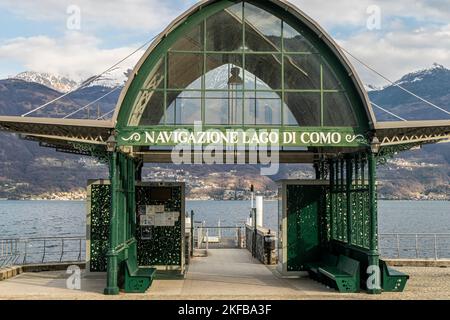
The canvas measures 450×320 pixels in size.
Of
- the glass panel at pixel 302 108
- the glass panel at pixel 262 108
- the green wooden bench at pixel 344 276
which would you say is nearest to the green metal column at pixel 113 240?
the glass panel at pixel 262 108

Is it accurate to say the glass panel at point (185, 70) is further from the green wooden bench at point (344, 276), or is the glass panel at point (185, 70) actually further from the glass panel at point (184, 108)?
the green wooden bench at point (344, 276)

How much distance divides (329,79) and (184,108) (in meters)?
4.33

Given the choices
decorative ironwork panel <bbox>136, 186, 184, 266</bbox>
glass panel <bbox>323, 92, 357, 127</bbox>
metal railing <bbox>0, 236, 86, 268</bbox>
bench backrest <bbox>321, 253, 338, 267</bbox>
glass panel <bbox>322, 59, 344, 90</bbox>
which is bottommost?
metal railing <bbox>0, 236, 86, 268</bbox>

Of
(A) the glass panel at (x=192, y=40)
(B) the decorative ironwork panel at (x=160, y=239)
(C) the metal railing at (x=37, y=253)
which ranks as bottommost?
(C) the metal railing at (x=37, y=253)

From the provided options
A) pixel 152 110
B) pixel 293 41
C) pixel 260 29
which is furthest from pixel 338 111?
pixel 152 110

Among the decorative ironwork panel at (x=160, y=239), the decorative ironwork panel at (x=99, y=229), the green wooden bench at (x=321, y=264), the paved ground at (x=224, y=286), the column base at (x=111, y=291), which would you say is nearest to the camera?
the paved ground at (x=224, y=286)

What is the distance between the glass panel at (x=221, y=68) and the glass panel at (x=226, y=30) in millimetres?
263

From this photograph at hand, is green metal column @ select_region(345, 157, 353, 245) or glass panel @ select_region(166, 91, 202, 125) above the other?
glass panel @ select_region(166, 91, 202, 125)

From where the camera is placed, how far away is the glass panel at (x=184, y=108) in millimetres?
16969

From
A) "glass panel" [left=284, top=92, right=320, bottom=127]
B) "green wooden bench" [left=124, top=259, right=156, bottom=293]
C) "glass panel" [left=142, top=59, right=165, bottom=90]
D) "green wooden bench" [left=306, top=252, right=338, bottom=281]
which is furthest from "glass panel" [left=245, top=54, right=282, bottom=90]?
"green wooden bench" [left=124, top=259, right=156, bottom=293]

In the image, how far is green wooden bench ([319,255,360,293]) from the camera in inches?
629

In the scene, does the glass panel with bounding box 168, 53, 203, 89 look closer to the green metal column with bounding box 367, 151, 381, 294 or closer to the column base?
the green metal column with bounding box 367, 151, 381, 294

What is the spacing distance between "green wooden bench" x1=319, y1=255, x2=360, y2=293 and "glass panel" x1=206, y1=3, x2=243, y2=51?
6904mm

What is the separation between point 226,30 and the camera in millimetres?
17391
